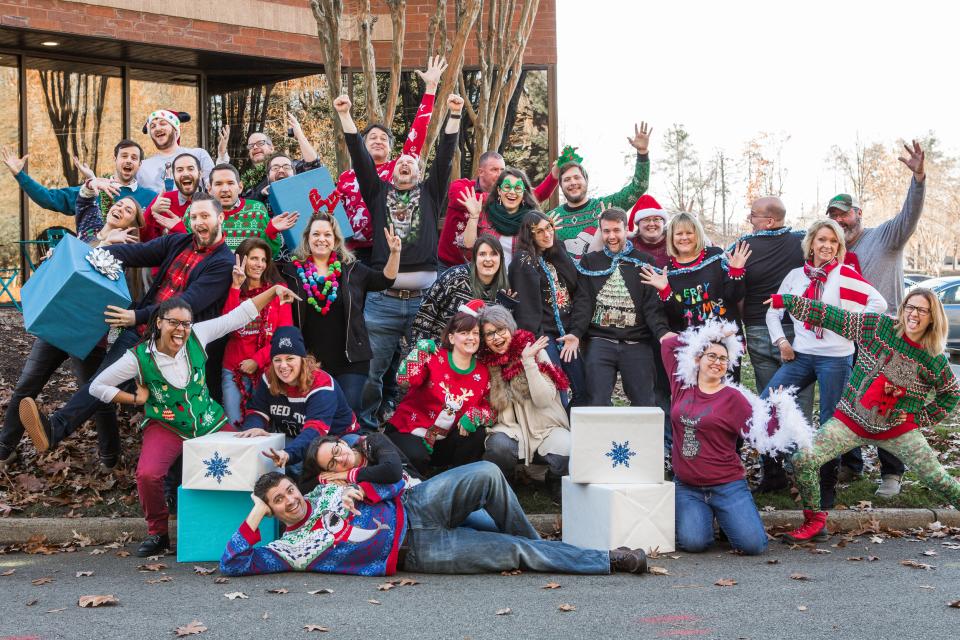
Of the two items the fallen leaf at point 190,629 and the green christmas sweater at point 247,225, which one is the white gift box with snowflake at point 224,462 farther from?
the green christmas sweater at point 247,225

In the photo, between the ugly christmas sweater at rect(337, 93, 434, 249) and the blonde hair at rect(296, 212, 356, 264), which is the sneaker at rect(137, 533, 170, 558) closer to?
the blonde hair at rect(296, 212, 356, 264)

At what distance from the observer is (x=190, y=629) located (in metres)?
4.87

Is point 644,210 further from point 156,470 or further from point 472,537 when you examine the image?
point 156,470

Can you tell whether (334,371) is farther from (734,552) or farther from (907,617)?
(907,617)

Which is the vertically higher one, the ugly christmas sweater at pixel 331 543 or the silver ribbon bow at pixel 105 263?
the silver ribbon bow at pixel 105 263

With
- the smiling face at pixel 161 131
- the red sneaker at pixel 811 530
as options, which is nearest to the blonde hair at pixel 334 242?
the smiling face at pixel 161 131

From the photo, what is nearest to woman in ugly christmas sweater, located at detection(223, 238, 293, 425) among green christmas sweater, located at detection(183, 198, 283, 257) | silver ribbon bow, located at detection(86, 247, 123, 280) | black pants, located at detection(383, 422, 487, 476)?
green christmas sweater, located at detection(183, 198, 283, 257)

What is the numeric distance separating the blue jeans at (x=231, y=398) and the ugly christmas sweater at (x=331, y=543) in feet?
4.63

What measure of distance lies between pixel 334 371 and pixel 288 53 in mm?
10317

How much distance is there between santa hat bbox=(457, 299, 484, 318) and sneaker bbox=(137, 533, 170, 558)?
2.45m

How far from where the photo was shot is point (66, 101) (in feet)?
52.7

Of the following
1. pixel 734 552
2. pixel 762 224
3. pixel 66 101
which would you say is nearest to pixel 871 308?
pixel 762 224

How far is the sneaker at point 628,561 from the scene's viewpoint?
19.3 ft

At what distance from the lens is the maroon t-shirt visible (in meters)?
6.62
